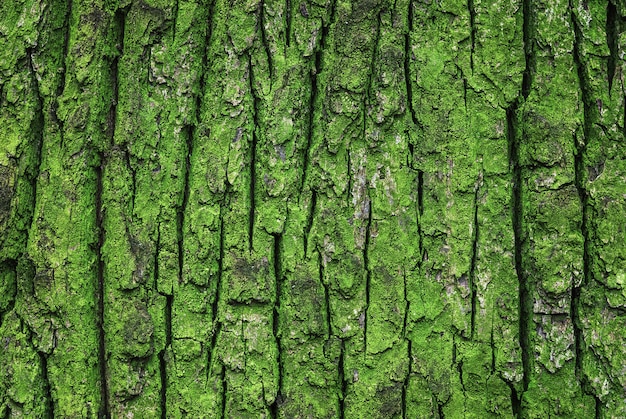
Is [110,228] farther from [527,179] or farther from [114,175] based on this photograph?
[527,179]

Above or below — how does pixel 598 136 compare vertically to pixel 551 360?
above

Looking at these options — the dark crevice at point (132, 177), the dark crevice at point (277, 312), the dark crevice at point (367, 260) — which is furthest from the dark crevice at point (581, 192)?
the dark crevice at point (132, 177)

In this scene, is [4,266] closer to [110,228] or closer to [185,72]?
[110,228]

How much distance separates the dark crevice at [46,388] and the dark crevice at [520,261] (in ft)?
4.21

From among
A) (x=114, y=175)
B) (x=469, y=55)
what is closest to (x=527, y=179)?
(x=469, y=55)

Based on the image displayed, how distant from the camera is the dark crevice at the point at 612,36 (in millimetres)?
1482

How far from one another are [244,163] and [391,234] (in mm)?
436

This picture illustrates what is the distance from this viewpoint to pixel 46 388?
153 centimetres

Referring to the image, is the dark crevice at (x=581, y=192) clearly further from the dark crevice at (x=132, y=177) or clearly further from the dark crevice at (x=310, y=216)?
the dark crevice at (x=132, y=177)

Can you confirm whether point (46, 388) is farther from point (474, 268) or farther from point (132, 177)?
point (474, 268)

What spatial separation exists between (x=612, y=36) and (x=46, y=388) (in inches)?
71.4

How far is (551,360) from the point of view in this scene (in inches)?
57.2

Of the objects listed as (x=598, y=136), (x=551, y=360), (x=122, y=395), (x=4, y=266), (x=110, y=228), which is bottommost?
(x=122, y=395)

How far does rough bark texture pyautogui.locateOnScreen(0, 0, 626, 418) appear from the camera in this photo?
1464 millimetres
